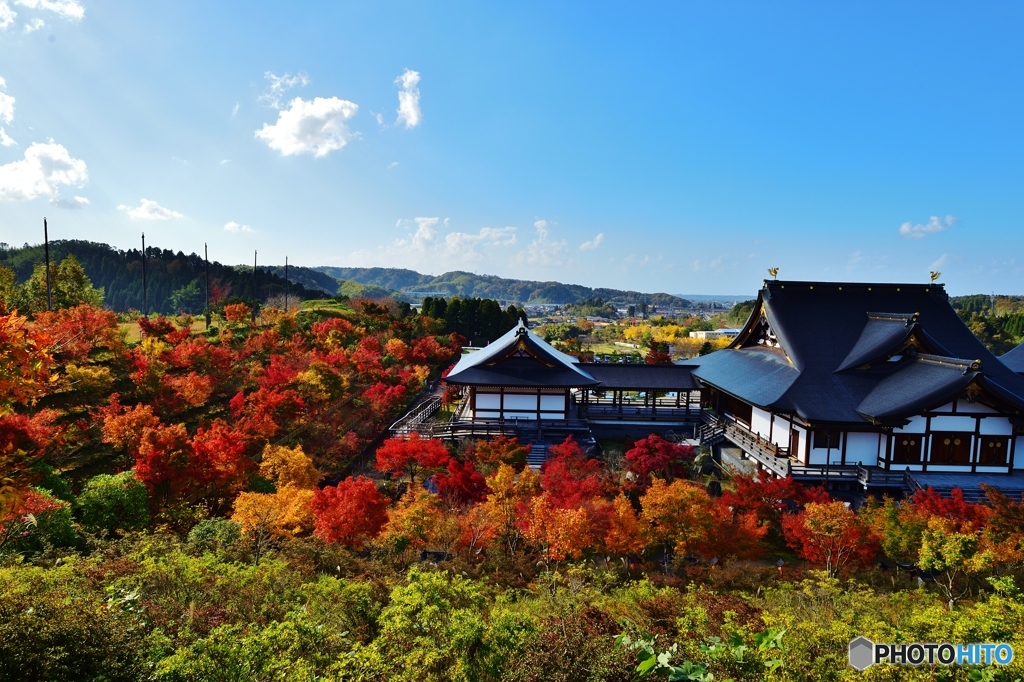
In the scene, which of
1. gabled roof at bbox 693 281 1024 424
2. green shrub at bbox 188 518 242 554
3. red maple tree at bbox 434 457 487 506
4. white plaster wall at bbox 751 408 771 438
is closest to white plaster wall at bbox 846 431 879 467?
gabled roof at bbox 693 281 1024 424

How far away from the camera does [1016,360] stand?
2659 centimetres

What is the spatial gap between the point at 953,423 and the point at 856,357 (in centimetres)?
417

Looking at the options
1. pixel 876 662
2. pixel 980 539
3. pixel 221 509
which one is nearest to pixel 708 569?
pixel 876 662

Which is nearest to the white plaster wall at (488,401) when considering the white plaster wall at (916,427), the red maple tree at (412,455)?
the red maple tree at (412,455)

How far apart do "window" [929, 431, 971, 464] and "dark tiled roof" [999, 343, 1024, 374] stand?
413 inches

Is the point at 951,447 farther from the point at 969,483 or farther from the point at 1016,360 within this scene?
the point at 1016,360

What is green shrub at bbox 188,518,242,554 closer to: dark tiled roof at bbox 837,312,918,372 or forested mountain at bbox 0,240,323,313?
dark tiled roof at bbox 837,312,918,372

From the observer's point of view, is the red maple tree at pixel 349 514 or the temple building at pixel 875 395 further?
the temple building at pixel 875 395

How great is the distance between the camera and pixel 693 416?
A: 27281 mm

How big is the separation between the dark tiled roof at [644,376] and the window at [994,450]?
11538mm

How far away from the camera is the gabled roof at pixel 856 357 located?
19.1 meters

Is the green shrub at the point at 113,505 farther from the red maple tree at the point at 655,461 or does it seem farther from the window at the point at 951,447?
the window at the point at 951,447

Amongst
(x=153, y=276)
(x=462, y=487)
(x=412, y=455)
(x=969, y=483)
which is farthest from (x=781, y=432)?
(x=153, y=276)

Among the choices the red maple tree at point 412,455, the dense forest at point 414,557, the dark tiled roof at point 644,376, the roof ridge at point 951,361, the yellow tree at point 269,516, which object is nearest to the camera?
the dense forest at point 414,557
